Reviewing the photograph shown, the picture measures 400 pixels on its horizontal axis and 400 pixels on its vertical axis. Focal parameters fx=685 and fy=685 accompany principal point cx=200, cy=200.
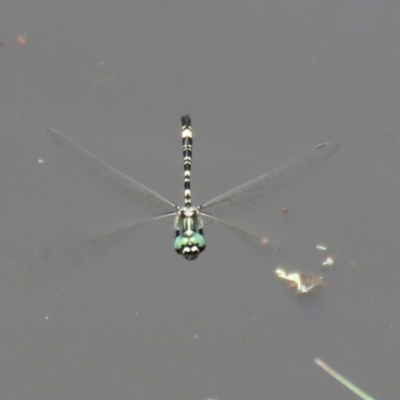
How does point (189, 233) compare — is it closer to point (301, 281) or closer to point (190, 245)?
point (190, 245)

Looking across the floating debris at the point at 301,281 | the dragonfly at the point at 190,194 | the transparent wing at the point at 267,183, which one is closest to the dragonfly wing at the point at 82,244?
the dragonfly at the point at 190,194

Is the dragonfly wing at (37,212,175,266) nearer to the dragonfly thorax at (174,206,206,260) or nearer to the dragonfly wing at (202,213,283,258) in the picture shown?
the dragonfly thorax at (174,206,206,260)

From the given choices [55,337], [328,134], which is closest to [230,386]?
[55,337]

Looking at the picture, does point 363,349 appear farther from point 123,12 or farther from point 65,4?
point 65,4

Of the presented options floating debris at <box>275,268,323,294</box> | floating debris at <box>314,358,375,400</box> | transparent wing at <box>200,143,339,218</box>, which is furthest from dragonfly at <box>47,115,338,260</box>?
floating debris at <box>314,358,375,400</box>

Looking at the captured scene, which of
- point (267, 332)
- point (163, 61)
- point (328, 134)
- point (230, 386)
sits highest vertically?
point (163, 61)

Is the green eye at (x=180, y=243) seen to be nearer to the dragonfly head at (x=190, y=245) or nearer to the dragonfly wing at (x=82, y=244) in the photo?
the dragonfly head at (x=190, y=245)

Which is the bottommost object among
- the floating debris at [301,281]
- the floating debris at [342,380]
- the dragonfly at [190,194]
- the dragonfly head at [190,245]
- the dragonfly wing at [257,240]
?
the floating debris at [342,380]
